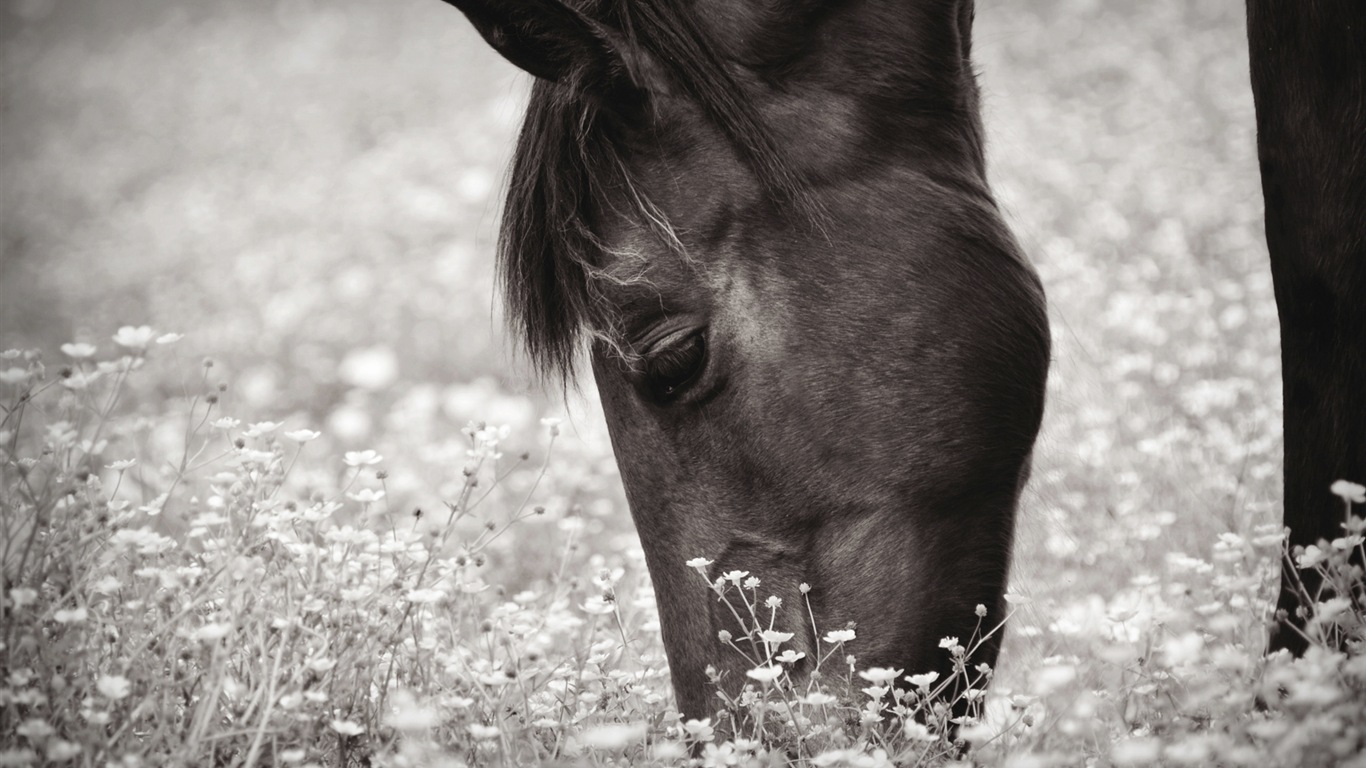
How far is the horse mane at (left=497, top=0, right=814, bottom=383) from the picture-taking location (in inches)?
97.9

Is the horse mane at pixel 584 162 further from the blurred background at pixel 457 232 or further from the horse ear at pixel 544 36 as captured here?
the blurred background at pixel 457 232

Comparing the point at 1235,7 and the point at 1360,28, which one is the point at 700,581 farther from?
the point at 1235,7

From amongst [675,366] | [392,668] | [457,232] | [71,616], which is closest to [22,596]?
[71,616]

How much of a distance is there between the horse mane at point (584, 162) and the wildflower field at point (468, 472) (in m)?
0.30

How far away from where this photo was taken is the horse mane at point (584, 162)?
249 cm

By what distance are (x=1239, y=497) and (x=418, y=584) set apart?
282cm

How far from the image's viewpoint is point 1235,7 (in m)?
12.9

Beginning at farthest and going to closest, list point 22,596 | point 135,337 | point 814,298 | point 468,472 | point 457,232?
point 457,232
point 814,298
point 468,472
point 135,337
point 22,596

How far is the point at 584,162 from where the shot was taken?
2.53m

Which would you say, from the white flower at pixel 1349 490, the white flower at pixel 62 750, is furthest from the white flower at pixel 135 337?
the white flower at pixel 1349 490

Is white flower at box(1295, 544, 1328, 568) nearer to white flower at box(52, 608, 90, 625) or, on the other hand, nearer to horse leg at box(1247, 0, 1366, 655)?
horse leg at box(1247, 0, 1366, 655)

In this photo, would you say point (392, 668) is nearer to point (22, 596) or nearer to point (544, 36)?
point (22, 596)

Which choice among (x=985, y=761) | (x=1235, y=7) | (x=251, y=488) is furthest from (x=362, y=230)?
(x=1235, y=7)

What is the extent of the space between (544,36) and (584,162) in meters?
0.29
